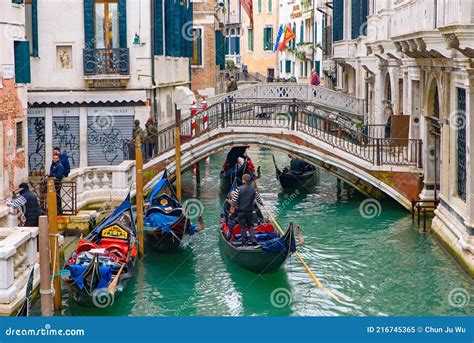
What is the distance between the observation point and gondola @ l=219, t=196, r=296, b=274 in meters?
12.1

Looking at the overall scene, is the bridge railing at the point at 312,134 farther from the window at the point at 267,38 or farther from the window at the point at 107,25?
the window at the point at 267,38

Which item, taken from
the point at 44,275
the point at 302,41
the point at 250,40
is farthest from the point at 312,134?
the point at 250,40

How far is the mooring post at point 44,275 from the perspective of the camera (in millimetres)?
9492

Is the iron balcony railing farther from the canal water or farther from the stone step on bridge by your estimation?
the canal water

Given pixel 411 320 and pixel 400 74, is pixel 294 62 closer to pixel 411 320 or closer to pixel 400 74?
pixel 400 74

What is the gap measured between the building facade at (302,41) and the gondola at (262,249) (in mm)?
20004

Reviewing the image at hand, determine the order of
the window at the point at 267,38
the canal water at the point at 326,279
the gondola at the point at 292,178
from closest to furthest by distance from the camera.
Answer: the canal water at the point at 326,279 < the gondola at the point at 292,178 < the window at the point at 267,38

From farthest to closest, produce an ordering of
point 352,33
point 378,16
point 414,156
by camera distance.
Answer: point 352,33 < point 378,16 < point 414,156

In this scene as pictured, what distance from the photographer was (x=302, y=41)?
39.3 meters

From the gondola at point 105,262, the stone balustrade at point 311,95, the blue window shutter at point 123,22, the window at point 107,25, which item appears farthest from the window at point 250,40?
the gondola at point 105,262

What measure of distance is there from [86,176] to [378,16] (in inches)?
243

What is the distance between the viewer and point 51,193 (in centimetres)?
1094

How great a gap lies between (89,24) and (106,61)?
724 mm

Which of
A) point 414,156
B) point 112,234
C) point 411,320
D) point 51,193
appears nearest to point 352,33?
point 414,156
